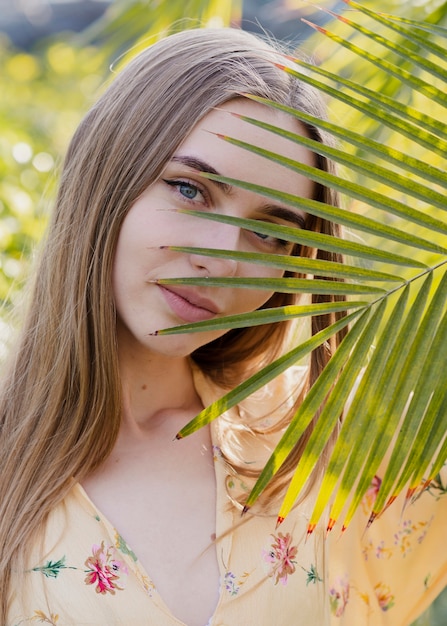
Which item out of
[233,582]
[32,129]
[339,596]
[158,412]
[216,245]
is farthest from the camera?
[32,129]

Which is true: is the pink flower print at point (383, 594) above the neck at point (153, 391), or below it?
below

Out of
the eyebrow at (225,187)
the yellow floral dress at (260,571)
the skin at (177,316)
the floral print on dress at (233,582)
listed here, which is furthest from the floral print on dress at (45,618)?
the eyebrow at (225,187)

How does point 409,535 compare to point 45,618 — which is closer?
point 45,618

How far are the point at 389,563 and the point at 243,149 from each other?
0.74 metres

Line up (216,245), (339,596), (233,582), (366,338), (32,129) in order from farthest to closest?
(32,129) → (339,596) → (233,582) → (216,245) → (366,338)

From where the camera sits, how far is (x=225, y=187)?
48.7 inches

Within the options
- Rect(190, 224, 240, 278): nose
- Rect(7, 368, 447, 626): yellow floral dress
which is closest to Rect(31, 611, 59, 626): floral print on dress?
Rect(7, 368, 447, 626): yellow floral dress

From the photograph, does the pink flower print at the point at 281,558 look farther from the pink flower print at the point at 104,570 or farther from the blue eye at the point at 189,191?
the blue eye at the point at 189,191

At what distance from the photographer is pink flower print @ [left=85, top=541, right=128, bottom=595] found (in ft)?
4.25

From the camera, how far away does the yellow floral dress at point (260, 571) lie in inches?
50.2

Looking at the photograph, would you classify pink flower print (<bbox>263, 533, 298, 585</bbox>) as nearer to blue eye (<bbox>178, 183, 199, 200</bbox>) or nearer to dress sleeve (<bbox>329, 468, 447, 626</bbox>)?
dress sleeve (<bbox>329, 468, 447, 626</bbox>)

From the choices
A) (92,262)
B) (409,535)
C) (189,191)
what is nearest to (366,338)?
(189,191)

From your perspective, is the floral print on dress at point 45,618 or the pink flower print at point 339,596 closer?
the floral print on dress at point 45,618

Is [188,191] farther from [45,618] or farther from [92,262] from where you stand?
[45,618]
